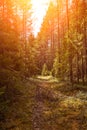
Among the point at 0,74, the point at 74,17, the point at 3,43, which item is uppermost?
the point at 74,17

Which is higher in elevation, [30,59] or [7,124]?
[30,59]

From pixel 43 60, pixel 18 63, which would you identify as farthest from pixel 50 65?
pixel 18 63

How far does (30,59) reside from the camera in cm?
3544

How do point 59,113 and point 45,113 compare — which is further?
point 59,113

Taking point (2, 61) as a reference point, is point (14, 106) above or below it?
below

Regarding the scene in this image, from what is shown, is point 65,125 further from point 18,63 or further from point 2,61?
point 18,63

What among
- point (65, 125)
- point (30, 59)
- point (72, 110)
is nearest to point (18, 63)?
point (72, 110)

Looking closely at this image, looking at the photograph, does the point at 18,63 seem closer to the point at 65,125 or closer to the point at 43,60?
the point at 65,125

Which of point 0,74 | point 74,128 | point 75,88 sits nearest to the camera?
point 74,128

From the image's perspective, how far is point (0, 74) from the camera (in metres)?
13.2

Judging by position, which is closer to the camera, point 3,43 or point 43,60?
point 3,43

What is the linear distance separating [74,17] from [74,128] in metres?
21.8

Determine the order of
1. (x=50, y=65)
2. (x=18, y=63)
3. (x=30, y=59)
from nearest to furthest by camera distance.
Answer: (x=18, y=63) < (x=30, y=59) < (x=50, y=65)

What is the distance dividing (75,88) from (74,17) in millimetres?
11972
